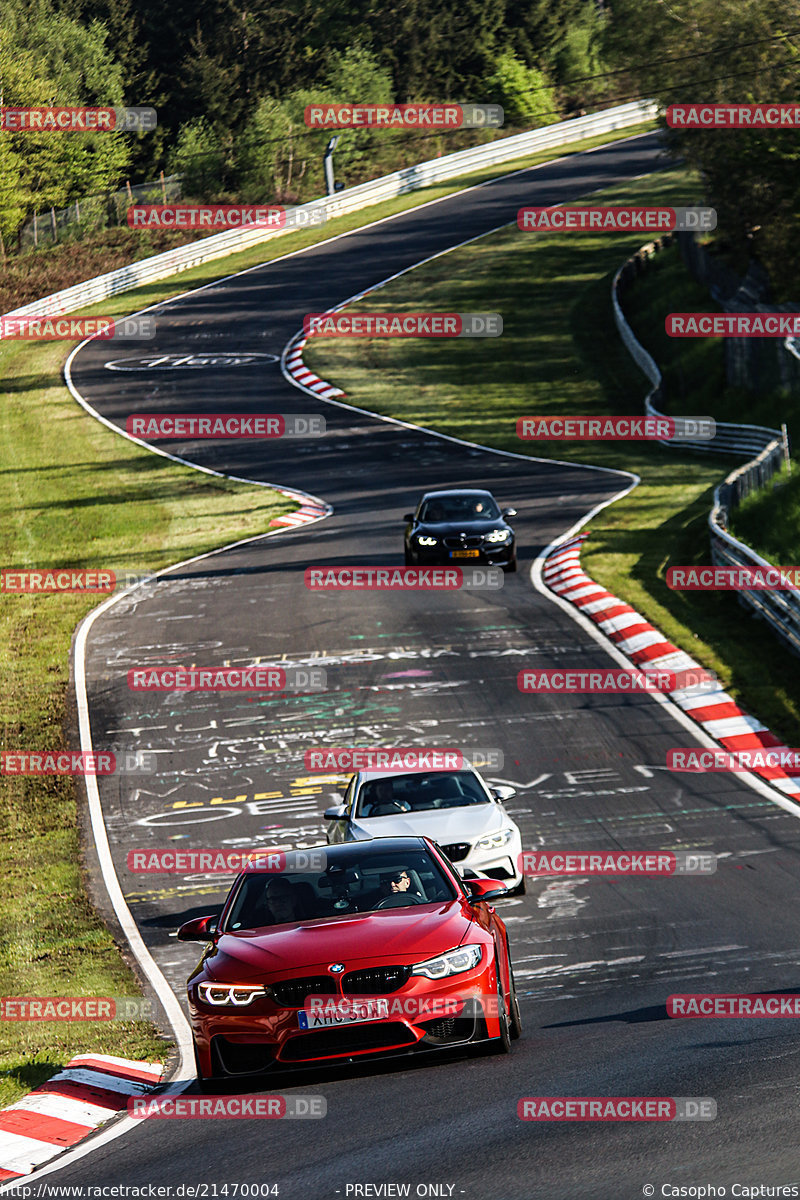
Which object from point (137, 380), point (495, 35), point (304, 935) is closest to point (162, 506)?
point (137, 380)

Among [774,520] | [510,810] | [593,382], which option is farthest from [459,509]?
[593,382]

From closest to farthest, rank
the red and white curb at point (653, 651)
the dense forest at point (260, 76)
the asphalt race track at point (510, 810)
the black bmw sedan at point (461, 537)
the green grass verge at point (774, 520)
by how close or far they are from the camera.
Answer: the asphalt race track at point (510, 810)
the red and white curb at point (653, 651)
the green grass verge at point (774, 520)
the black bmw sedan at point (461, 537)
the dense forest at point (260, 76)

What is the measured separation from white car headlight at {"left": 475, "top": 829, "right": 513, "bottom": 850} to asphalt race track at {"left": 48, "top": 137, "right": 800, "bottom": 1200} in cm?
51

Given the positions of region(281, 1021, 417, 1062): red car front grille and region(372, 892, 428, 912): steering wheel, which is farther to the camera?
region(372, 892, 428, 912): steering wheel

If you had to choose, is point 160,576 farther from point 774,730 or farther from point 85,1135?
point 85,1135

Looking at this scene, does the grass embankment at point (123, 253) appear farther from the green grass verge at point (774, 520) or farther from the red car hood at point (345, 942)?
the red car hood at point (345, 942)

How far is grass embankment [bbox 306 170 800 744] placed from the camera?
73.6 ft

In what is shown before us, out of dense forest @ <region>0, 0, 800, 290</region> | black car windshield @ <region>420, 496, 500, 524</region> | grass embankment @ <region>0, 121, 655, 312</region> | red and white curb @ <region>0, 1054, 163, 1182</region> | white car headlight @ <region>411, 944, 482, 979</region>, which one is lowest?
red and white curb @ <region>0, 1054, 163, 1182</region>

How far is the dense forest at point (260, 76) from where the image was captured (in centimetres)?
7650

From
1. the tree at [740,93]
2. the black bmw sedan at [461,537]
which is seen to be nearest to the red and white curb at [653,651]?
the black bmw sedan at [461,537]

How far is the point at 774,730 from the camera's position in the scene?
17.8 m

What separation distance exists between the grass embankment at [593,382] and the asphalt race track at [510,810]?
166 centimetres

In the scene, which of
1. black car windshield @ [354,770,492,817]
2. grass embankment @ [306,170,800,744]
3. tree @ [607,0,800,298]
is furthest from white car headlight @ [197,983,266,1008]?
tree @ [607,0,800,298]

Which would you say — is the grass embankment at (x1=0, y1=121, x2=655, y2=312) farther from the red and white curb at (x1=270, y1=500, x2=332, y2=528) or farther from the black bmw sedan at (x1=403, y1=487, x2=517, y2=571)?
the black bmw sedan at (x1=403, y1=487, x2=517, y2=571)
